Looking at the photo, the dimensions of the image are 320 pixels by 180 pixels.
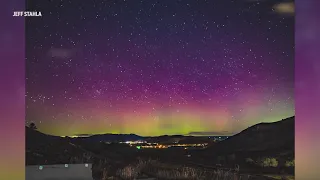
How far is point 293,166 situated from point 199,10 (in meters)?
1.48

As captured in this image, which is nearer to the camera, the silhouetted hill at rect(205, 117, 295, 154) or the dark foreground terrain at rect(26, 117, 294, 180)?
the dark foreground terrain at rect(26, 117, 294, 180)

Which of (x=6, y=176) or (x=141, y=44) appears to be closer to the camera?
(x=6, y=176)

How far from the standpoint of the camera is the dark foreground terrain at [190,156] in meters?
3.81

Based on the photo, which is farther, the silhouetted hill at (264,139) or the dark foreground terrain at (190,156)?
the silhouetted hill at (264,139)

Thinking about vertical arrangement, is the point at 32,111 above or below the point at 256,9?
below

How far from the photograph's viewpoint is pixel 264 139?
157 inches

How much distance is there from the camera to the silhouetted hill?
3984mm

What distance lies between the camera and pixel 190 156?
156 inches

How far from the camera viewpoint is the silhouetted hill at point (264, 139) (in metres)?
3.98

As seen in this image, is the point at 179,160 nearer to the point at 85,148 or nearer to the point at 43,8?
the point at 85,148

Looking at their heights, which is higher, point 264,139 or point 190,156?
point 264,139

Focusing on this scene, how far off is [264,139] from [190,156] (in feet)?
2.03

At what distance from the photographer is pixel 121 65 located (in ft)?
12.7

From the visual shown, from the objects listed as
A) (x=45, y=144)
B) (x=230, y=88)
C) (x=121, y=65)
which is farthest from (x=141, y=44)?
(x=45, y=144)
